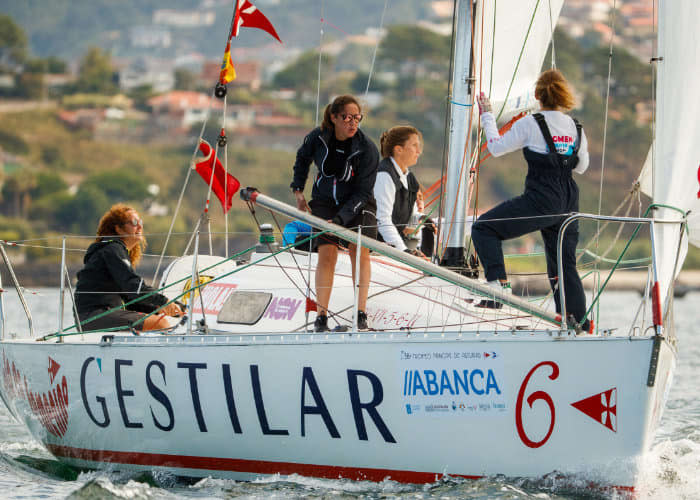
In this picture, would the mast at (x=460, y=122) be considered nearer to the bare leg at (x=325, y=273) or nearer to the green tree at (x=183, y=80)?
the bare leg at (x=325, y=273)

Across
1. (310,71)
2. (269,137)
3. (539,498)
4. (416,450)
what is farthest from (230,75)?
→ (310,71)

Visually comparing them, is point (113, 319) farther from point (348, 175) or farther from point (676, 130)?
point (676, 130)

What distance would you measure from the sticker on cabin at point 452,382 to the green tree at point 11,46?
8814 centimetres

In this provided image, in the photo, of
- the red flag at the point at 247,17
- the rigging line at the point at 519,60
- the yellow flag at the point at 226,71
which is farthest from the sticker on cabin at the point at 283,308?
the rigging line at the point at 519,60

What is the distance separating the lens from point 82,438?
5832 mm

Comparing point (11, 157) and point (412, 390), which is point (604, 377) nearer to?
point (412, 390)

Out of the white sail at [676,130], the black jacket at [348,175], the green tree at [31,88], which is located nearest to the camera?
the white sail at [676,130]

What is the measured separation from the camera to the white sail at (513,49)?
6.93 meters

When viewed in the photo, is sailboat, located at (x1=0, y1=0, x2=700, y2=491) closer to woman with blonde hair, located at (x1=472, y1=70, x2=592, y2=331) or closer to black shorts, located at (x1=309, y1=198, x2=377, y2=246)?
woman with blonde hair, located at (x1=472, y1=70, x2=592, y2=331)

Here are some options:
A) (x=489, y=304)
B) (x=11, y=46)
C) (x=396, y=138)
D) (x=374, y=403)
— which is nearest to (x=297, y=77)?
(x=11, y=46)

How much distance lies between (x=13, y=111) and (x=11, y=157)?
9.11 meters

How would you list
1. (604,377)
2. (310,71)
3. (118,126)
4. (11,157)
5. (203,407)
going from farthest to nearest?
(310,71)
(118,126)
(11,157)
(203,407)
(604,377)

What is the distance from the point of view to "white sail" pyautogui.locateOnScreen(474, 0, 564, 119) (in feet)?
22.7

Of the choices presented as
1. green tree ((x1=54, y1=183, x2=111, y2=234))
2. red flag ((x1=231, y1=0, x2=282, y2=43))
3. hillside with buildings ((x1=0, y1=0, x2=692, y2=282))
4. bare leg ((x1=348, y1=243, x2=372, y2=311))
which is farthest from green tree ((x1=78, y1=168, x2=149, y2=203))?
bare leg ((x1=348, y1=243, x2=372, y2=311))
